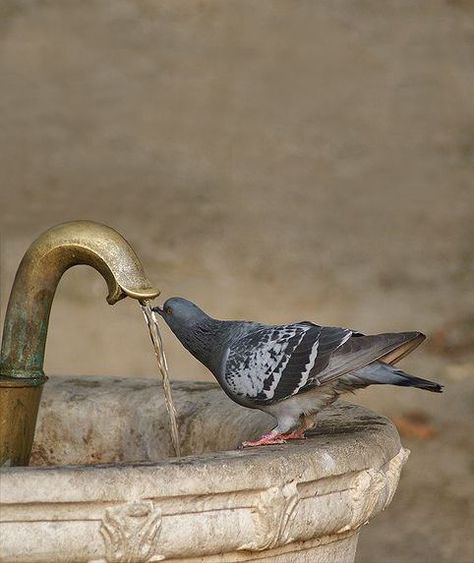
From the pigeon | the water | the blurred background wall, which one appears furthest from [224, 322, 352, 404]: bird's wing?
the blurred background wall

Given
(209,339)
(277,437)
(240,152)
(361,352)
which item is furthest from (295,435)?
(240,152)

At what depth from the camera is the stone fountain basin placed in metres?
1.19

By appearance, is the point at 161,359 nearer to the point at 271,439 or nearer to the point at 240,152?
the point at 271,439

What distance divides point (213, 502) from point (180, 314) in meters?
0.76

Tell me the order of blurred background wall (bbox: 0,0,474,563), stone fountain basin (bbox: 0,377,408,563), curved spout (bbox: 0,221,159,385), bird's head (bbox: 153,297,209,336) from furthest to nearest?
blurred background wall (bbox: 0,0,474,563) < bird's head (bbox: 153,297,209,336) < curved spout (bbox: 0,221,159,385) < stone fountain basin (bbox: 0,377,408,563)

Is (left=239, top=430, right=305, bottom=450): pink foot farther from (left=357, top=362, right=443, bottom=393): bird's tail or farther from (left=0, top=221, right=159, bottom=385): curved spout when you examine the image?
(left=0, top=221, right=159, bottom=385): curved spout

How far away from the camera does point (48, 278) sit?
1.55m

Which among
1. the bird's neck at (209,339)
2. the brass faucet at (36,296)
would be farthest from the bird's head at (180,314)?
the brass faucet at (36,296)

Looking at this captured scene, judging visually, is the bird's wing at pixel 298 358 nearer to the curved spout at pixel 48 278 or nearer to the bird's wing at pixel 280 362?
the bird's wing at pixel 280 362

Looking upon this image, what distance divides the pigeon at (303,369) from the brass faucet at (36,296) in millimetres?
299

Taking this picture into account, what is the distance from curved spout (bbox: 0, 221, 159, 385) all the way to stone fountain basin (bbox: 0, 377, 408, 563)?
259 mm

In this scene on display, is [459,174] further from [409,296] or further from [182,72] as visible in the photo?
[182,72]

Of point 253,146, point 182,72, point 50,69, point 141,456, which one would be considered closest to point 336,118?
point 253,146

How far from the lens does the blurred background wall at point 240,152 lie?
12.8ft
